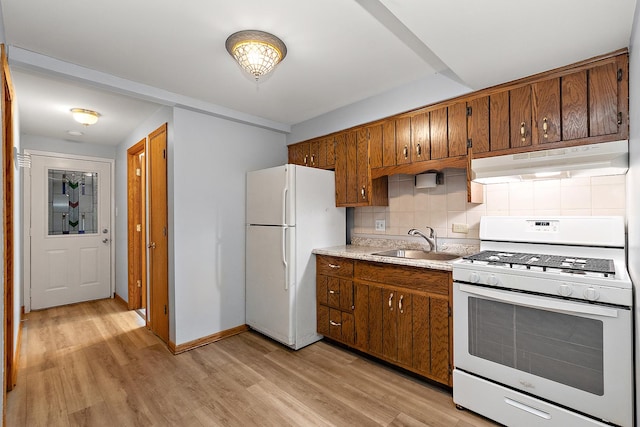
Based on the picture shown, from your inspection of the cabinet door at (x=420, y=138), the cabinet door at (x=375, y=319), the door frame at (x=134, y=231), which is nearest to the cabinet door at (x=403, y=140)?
the cabinet door at (x=420, y=138)

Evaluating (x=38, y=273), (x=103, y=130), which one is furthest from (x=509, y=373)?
(x=38, y=273)

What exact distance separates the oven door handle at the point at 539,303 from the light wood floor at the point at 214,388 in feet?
2.48

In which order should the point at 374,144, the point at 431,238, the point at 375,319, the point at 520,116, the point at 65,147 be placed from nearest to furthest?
the point at 520,116, the point at 375,319, the point at 431,238, the point at 374,144, the point at 65,147

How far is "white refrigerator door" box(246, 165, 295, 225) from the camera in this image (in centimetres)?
281

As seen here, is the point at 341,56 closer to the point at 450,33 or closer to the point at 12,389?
the point at 450,33

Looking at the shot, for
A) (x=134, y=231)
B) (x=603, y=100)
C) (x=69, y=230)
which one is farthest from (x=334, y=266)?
(x=69, y=230)

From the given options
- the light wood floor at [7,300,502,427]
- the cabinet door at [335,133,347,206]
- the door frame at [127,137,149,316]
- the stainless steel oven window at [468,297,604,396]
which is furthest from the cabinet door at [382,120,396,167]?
the door frame at [127,137,149,316]

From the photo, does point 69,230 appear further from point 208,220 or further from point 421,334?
point 421,334

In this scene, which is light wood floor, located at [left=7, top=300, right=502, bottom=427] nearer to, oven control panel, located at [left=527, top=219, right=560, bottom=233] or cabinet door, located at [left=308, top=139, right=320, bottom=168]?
oven control panel, located at [left=527, top=219, right=560, bottom=233]

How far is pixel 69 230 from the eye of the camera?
14.3 feet

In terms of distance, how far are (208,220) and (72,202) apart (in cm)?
278

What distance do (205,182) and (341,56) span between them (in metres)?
1.71

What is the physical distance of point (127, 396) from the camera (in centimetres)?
215

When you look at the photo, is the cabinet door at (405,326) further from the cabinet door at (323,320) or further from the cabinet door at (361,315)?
the cabinet door at (323,320)
